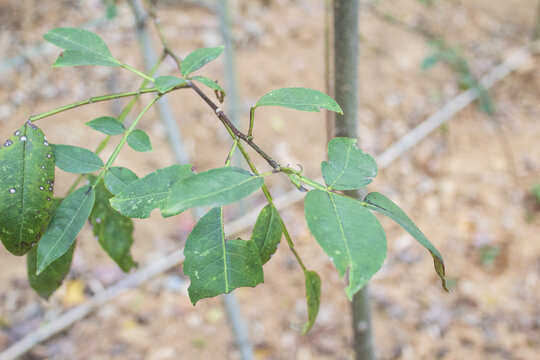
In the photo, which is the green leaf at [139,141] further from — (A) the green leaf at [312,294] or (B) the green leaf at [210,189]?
(A) the green leaf at [312,294]

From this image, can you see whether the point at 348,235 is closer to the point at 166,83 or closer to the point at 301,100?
the point at 301,100

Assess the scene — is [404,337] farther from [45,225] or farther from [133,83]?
[133,83]

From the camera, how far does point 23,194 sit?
613mm

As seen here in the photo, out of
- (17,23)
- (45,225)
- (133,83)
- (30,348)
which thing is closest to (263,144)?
(133,83)

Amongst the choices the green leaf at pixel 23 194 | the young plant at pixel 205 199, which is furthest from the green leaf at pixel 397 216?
the green leaf at pixel 23 194

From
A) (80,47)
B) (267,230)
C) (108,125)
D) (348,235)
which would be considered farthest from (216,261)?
(80,47)

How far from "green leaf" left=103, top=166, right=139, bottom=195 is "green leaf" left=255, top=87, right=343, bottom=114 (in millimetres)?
237

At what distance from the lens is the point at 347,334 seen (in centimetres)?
257

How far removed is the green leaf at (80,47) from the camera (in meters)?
0.74

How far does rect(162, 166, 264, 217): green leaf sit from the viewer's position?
484 millimetres

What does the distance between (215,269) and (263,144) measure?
3.14 m

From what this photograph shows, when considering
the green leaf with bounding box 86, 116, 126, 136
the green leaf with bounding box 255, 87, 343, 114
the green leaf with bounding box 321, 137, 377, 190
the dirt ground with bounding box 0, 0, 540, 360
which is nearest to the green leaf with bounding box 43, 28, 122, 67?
the green leaf with bounding box 86, 116, 126, 136

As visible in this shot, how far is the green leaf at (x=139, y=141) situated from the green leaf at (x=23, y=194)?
13 centimetres

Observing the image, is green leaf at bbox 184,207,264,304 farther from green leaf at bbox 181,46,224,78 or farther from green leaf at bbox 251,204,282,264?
green leaf at bbox 181,46,224,78
